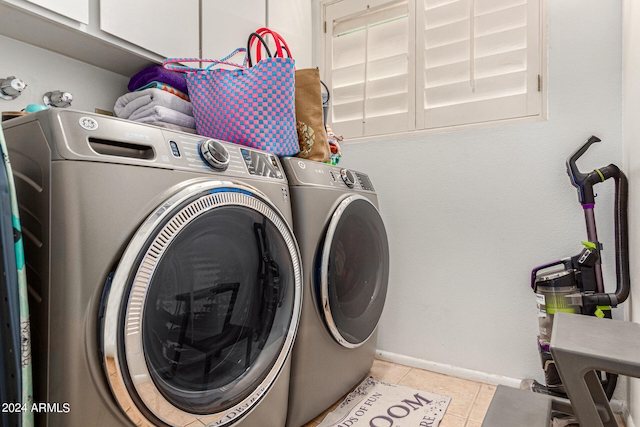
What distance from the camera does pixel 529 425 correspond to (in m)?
0.94

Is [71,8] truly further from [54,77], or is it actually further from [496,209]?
[496,209]

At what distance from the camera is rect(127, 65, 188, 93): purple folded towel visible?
4.31ft

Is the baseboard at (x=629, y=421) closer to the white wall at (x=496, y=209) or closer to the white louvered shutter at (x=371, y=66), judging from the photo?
the white wall at (x=496, y=209)

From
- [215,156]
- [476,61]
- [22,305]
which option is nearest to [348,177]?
[215,156]

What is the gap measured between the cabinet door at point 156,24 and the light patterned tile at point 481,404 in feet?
5.85

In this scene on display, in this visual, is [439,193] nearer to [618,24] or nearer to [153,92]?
[618,24]

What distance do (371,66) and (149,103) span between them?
1.30m

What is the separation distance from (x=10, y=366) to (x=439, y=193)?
1.72 m

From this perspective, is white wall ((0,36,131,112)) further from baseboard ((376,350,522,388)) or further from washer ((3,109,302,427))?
baseboard ((376,350,522,388))

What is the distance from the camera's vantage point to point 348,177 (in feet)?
4.97

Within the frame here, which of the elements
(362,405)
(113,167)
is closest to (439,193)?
(362,405)

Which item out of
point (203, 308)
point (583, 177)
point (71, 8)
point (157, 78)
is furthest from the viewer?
point (583, 177)

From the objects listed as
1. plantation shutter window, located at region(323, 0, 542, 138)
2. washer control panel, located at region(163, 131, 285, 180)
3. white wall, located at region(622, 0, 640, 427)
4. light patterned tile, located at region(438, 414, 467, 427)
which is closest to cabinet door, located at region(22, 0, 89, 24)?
washer control panel, located at region(163, 131, 285, 180)

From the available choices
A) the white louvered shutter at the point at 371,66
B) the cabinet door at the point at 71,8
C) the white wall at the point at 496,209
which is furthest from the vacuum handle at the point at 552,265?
the cabinet door at the point at 71,8
